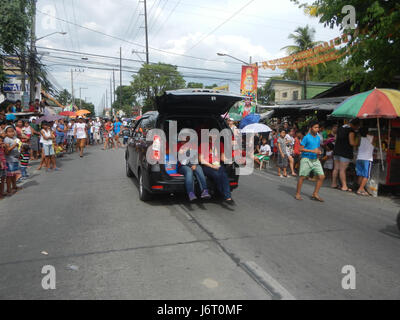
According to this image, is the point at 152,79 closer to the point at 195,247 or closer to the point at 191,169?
the point at 191,169

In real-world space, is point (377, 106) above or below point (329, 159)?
above

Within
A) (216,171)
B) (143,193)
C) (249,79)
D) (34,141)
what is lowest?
(143,193)

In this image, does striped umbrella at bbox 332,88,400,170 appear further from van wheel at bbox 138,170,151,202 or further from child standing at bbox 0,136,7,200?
child standing at bbox 0,136,7,200

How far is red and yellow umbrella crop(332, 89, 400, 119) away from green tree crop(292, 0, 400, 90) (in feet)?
5.17

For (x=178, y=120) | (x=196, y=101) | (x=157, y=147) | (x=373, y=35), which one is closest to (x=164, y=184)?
(x=157, y=147)

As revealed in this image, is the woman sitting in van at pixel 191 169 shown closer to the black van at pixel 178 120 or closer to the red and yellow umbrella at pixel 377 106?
the black van at pixel 178 120

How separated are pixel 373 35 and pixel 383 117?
9.96 ft

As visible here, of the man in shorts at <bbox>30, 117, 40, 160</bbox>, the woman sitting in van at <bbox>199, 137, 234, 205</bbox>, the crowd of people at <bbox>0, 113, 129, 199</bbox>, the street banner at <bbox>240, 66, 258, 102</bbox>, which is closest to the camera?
the woman sitting in van at <bbox>199, 137, 234, 205</bbox>

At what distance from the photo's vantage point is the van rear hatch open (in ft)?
19.4

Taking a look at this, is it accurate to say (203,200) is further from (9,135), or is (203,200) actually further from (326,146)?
(326,146)

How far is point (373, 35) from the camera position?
9.02 meters

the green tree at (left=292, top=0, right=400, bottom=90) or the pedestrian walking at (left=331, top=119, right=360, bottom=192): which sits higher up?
the green tree at (left=292, top=0, right=400, bottom=90)

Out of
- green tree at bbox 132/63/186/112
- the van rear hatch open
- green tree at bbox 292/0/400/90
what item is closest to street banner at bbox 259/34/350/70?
green tree at bbox 292/0/400/90
